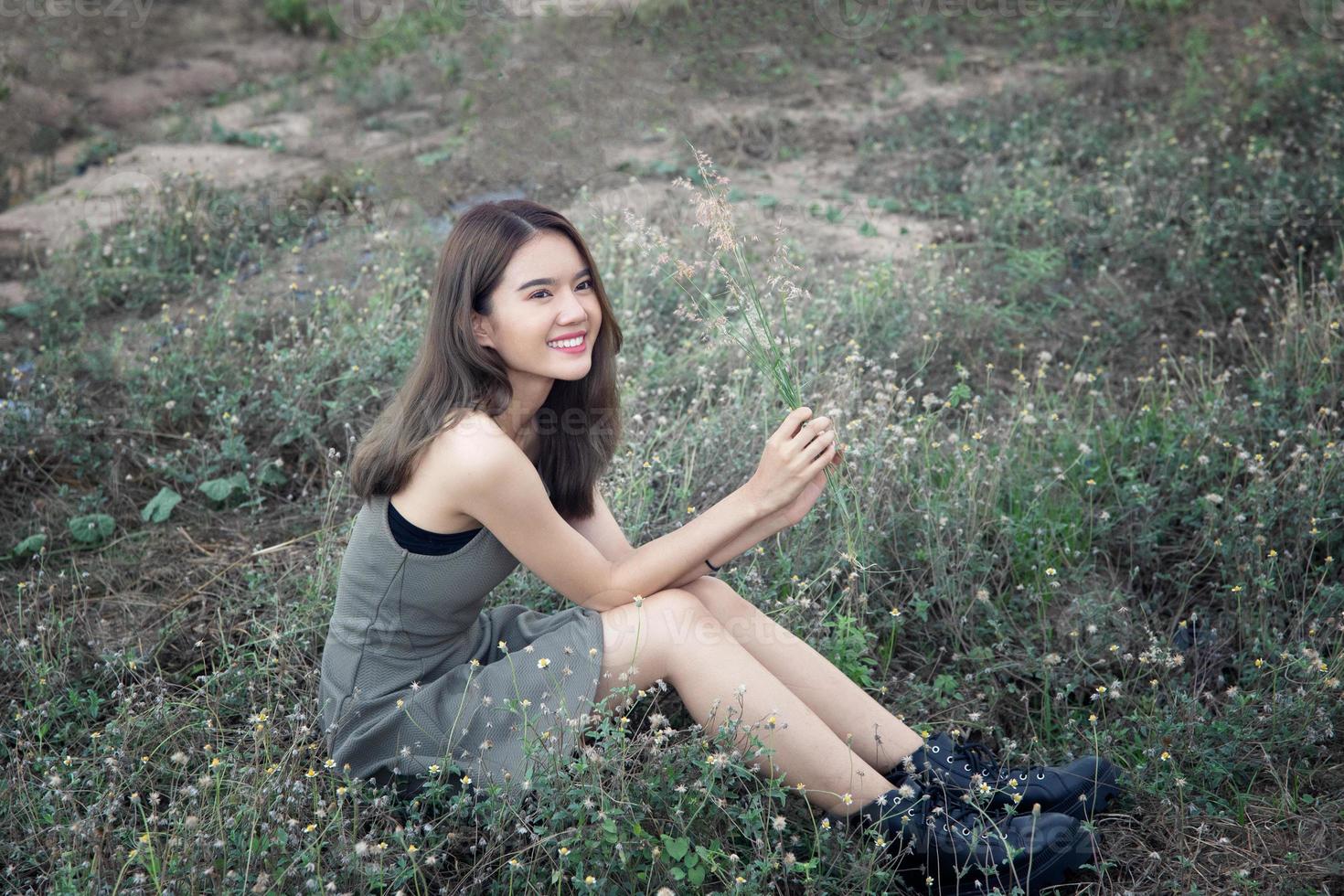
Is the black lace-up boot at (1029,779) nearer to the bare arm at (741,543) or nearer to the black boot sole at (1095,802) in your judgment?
the black boot sole at (1095,802)

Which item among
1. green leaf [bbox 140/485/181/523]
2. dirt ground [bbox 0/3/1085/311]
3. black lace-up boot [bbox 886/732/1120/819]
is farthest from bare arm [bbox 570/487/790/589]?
dirt ground [bbox 0/3/1085/311]

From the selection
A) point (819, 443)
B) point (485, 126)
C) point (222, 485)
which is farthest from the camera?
point (485, 126)

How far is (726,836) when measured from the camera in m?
2.52

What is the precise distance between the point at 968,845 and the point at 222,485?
106 inches

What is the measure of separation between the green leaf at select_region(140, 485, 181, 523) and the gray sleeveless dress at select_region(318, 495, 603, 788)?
54.7 inches

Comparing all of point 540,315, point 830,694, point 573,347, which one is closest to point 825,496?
point 830,694

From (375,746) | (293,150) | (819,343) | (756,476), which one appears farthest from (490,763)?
(293,150)

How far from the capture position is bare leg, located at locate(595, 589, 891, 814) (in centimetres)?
254

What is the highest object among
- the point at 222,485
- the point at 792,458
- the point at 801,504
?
the point at 792,458

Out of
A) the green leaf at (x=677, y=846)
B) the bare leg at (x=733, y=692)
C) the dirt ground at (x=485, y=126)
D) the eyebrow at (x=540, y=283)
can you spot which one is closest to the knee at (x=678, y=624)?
the bare leg at (x=733, y=692)

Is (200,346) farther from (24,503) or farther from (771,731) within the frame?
(771,731)

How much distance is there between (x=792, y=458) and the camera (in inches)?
103

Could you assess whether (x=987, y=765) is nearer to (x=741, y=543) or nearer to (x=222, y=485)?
(x=741, y=543)

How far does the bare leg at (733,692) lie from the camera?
99.9 inches
